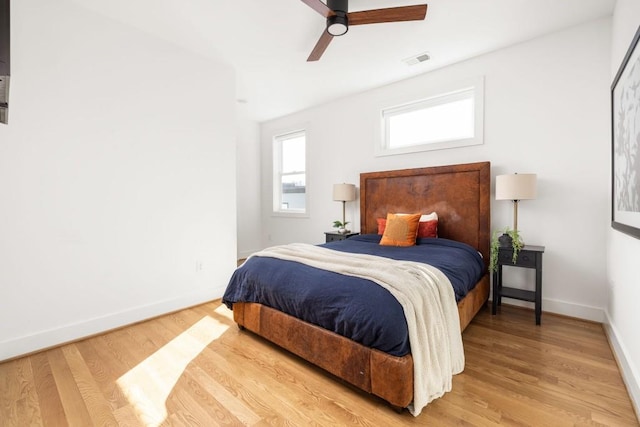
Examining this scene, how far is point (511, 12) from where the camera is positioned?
242 cm

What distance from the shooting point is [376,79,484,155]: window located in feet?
10.5

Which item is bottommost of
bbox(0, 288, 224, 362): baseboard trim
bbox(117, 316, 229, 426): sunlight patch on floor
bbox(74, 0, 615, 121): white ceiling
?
bbox(117, 316, 229, 426): sunlight patch on floor

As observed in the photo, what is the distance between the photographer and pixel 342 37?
2.75m

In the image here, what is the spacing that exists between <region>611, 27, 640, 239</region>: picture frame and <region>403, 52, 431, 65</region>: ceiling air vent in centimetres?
156

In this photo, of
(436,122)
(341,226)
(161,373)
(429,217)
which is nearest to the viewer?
(161,373)

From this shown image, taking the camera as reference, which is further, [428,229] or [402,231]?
[428,229]

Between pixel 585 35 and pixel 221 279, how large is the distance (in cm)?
427

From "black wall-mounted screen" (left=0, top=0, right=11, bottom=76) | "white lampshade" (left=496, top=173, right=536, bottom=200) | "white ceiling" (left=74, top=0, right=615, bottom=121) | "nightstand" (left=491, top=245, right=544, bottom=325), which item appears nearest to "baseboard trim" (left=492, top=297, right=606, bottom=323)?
"nightstand" (left=491, top=245, right=544, bottom=325)

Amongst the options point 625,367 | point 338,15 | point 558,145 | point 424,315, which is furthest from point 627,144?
point 338,15

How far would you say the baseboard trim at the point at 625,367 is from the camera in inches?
60.4

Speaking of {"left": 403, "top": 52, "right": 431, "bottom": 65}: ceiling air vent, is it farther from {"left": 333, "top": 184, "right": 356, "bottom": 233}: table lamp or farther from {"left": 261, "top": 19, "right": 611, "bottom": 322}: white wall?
{"left": 333, "top": 184, "right": 356, "bottom": 233}: table lamp

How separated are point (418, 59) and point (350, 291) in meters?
2.68

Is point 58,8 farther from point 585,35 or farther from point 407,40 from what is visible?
point 585,35

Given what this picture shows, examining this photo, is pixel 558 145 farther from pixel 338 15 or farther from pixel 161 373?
pixel 161 373
